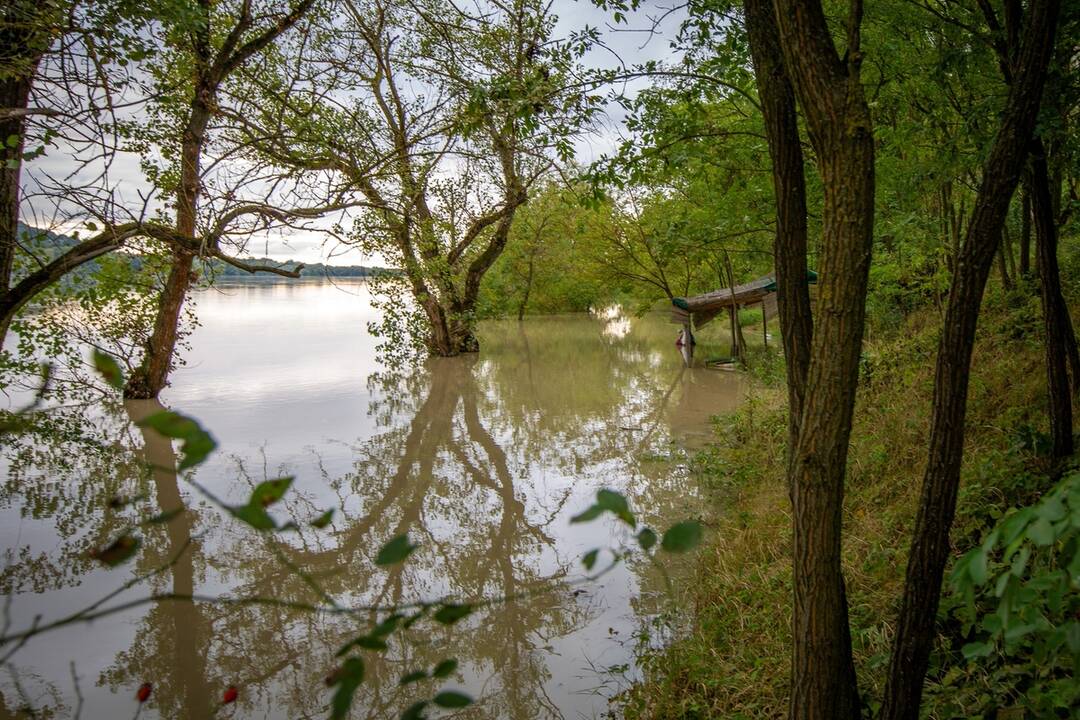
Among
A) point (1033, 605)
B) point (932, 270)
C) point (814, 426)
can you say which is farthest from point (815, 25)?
point (932, 270)

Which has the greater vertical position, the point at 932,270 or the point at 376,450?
the point at 932,270

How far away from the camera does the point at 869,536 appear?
4.48 m

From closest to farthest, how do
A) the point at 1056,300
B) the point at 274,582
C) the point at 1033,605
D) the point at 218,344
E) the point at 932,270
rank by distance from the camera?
the point at 1033,605 < the point at 1056,300 < the point at 274,582 < the point at 932,270 < the point at 218,344

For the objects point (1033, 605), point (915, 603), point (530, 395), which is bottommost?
point (530, 395)

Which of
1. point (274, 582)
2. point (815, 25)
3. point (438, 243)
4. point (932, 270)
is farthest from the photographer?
point (438, 243)

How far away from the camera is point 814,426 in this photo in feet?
8.20

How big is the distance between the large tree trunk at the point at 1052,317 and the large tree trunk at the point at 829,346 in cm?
220

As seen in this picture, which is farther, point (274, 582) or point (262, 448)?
point (262, 448)

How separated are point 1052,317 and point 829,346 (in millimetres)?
2469

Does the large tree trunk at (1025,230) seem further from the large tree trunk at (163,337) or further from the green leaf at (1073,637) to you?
the large tree trunk at (163,337)

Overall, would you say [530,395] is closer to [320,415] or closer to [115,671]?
[320,415]

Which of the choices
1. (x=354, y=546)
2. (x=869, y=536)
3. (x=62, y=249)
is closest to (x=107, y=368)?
(x=869, y=536)

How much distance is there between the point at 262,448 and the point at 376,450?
1.64 meters

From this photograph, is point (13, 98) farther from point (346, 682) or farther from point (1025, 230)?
point (1025, 230)
